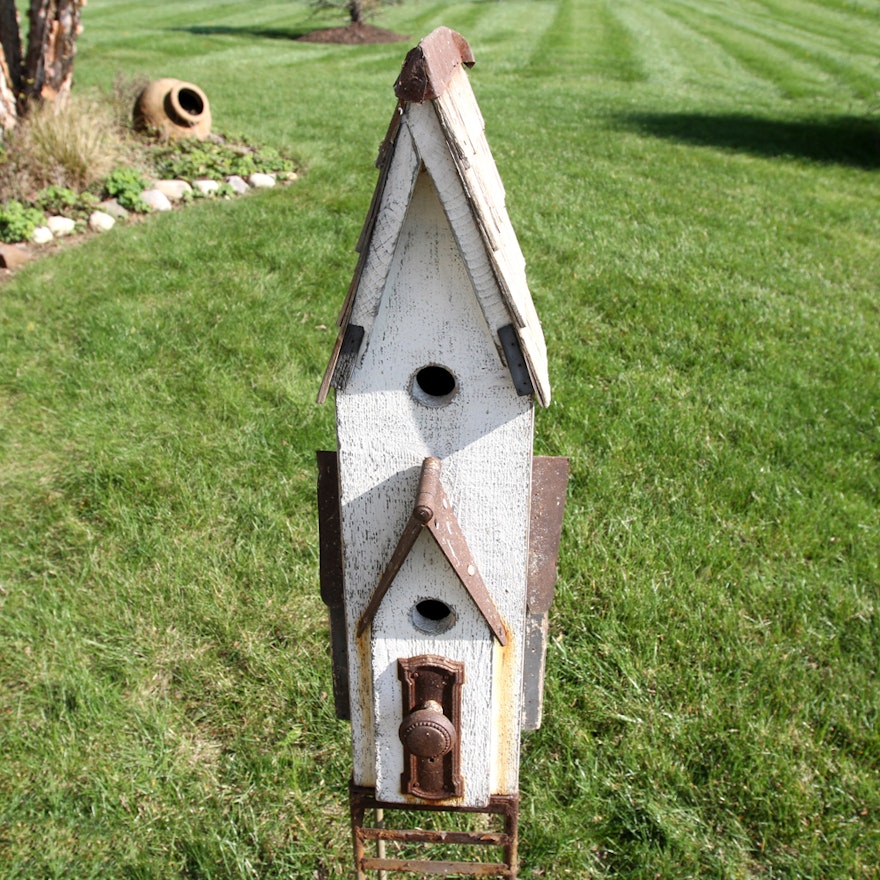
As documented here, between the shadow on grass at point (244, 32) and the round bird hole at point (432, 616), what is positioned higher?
the shadow on grass at point (244, 32)

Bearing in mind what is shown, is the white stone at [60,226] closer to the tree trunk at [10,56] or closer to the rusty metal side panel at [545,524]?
the tree trunk at [10,56]

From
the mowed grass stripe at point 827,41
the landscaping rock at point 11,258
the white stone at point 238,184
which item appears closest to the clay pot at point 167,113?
the white stone at point 238,184

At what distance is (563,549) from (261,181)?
584 centimetres

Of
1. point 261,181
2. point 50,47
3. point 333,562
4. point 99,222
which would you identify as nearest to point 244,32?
point 50,47

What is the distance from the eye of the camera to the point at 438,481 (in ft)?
4.58

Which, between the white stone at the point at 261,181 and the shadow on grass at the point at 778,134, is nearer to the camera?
the white stone at the point at 261,181

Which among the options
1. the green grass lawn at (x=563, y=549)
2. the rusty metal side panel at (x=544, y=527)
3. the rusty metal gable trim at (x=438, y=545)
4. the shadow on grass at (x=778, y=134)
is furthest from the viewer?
the shadow on grass at (x=778, y=134)

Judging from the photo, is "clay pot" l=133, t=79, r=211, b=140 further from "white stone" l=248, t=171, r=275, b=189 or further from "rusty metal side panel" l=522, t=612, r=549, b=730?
"rusty metal side panel" l=522, t=612, r=549, b=730

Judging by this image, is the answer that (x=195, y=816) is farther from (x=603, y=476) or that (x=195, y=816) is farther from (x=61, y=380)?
(x=61, y=380)

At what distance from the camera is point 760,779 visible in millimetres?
2582

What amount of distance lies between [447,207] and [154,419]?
3402 millimetres

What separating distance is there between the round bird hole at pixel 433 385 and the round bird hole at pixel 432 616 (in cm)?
39

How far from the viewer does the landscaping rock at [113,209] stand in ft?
23.3

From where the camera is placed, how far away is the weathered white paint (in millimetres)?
1328
